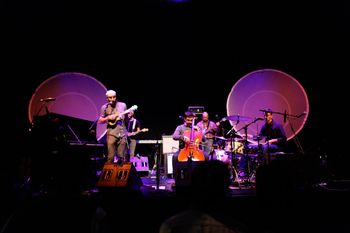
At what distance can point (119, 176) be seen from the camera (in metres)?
6.37

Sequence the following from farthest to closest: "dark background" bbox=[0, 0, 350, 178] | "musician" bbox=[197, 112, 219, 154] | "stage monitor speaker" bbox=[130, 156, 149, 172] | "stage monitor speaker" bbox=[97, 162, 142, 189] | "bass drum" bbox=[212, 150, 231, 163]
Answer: "stage monitor speaker" bbox=[130, 156, 149, 172], "dark background" bbox=[0, 0, 350, 178], "musician" bbox=[197, 112, 219, 154], "bass drum" bbox=[212, 150, 231, 163], "stage monitor speaker" bbox=[97, 162, 142, 189]

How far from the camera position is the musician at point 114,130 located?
895 centimetres

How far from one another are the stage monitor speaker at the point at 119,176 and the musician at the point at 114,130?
7.63 feet

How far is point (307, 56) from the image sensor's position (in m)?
11.3

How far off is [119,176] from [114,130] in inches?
110

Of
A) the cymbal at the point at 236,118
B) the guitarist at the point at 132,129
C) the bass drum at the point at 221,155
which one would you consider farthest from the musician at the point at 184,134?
the guitarist at the point at 132,129

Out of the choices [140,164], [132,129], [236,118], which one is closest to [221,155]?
[236,118]

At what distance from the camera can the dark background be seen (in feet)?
35.3

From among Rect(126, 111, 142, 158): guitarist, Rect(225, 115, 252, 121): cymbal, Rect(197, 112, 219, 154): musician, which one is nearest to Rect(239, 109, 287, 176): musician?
Rect(225, 115, 252, 121): cymbal

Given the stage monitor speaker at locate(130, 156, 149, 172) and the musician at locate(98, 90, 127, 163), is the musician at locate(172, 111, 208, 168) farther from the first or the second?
the stage monitor speaker at locate(130, 156, 149, 172)

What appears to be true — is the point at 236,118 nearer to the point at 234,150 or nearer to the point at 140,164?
the point at 234,150

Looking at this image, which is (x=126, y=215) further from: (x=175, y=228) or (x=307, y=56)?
(x=307, y=56)

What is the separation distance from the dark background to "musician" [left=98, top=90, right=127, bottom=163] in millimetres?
2671

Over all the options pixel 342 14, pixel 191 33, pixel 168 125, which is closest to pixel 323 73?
pixel 342 14
